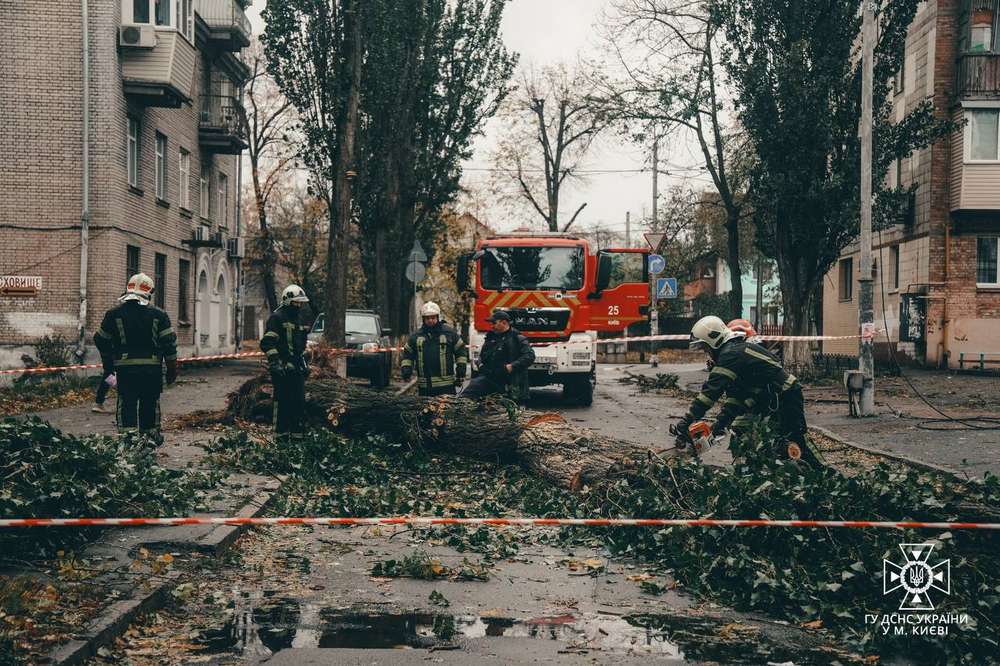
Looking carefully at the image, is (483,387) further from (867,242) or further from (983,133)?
(983,133)

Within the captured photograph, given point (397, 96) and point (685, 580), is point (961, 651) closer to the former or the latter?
point (685, 580)

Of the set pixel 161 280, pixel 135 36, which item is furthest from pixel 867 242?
pixel 161 280

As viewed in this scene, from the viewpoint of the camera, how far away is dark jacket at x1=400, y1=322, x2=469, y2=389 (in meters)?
12.4

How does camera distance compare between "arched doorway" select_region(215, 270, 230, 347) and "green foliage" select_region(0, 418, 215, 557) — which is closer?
"green foliage" select_region(0, 418, 215, 557)

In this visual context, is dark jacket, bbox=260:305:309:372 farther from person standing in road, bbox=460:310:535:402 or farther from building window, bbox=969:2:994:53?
building window, bbox=969:2:994:53

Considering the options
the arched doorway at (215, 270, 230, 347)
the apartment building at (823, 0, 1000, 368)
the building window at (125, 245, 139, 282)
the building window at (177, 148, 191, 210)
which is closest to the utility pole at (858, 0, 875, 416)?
the apartment building at (823, 0, 1000, 368)

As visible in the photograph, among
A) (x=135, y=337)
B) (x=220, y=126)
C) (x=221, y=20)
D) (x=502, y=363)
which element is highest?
(x=221, y=20)

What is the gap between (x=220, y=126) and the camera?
3170cm

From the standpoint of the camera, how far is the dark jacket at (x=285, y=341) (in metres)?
11.7

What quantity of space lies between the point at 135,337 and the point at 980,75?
23983 mm

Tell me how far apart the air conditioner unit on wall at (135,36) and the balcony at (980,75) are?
1973 cm

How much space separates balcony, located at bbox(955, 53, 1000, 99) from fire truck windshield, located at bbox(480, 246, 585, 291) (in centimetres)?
1360

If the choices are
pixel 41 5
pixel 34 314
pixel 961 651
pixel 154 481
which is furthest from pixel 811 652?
pixel 41 5

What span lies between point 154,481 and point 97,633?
10.4 ft
